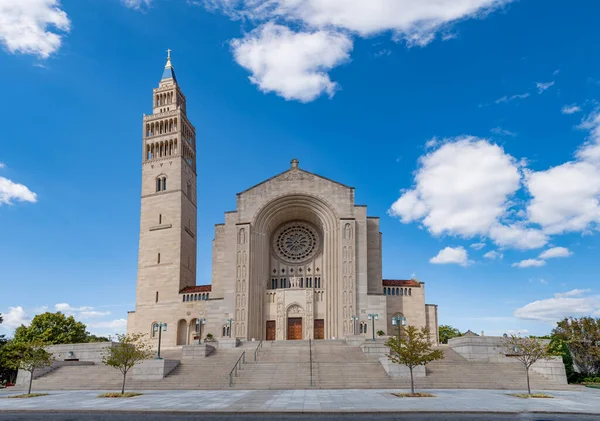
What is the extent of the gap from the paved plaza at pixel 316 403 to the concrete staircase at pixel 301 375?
3.63m

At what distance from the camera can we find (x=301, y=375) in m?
27.5

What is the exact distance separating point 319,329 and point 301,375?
16931mm

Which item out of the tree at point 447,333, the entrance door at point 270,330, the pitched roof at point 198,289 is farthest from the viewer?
the tree at point 447,333

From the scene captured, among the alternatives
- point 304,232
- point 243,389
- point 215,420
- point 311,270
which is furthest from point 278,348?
point 215,420

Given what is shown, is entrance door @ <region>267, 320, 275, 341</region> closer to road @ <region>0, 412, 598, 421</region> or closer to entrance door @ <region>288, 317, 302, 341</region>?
entrance door @ <region>288, 317, 302, 341</region>

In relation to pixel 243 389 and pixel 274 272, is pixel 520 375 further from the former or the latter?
pixel 274 272

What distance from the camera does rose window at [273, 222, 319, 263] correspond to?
47844 mm

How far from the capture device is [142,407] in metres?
Answer: 18.0

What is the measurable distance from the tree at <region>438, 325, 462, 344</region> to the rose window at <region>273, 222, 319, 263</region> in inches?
1256

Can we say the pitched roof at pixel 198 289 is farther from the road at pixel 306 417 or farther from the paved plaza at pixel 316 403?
the road at pixel 306 417

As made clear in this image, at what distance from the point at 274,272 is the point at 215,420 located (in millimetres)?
32792

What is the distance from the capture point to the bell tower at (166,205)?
4847 centimetres

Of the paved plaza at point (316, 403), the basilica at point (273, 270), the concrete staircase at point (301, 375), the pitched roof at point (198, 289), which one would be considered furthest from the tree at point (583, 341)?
the pitched roof at point (198, 289)

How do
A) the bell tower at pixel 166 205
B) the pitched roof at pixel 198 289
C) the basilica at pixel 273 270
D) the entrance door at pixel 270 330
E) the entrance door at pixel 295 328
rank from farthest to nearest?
the bell tower at pixel 166 205
the pitched roof at pixel 198 289
the entrance door at pixel 270 330
the entrance door at pixel 295 328
the basilica at pixel 273 270
